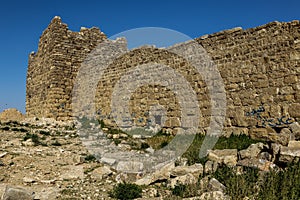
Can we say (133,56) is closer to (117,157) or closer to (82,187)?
(117,157)

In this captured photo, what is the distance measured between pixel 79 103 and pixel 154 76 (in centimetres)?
575

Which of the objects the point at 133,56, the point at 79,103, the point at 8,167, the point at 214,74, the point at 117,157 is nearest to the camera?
the point at 8,167

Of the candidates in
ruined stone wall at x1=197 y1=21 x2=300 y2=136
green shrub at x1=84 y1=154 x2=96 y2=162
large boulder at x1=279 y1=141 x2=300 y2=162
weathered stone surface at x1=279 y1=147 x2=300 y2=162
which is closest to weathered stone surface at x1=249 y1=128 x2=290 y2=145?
ruined stone wall at x1=197 y1=21 x2=300 y2=136

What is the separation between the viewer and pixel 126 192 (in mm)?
4668

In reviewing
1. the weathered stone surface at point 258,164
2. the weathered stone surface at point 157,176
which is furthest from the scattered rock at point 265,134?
the weathered stone surface at point 157,176

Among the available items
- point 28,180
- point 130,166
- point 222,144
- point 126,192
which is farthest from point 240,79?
point 28,180

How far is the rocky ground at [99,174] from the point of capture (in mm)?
4641

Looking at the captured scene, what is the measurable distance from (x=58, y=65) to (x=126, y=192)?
448 inches

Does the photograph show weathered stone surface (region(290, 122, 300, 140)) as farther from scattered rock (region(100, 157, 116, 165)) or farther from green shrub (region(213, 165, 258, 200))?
scattered rock (region(100, 157, 116, 165))

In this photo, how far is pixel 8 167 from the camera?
19.6 feet

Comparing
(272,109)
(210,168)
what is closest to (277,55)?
(272,109)

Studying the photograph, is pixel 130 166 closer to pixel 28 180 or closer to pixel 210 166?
pixel 210 166

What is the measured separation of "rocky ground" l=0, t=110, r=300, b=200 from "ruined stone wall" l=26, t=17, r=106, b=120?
25.3 feet

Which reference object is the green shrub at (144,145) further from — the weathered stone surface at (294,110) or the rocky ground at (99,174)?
the weathered stone surface at (294,110)
